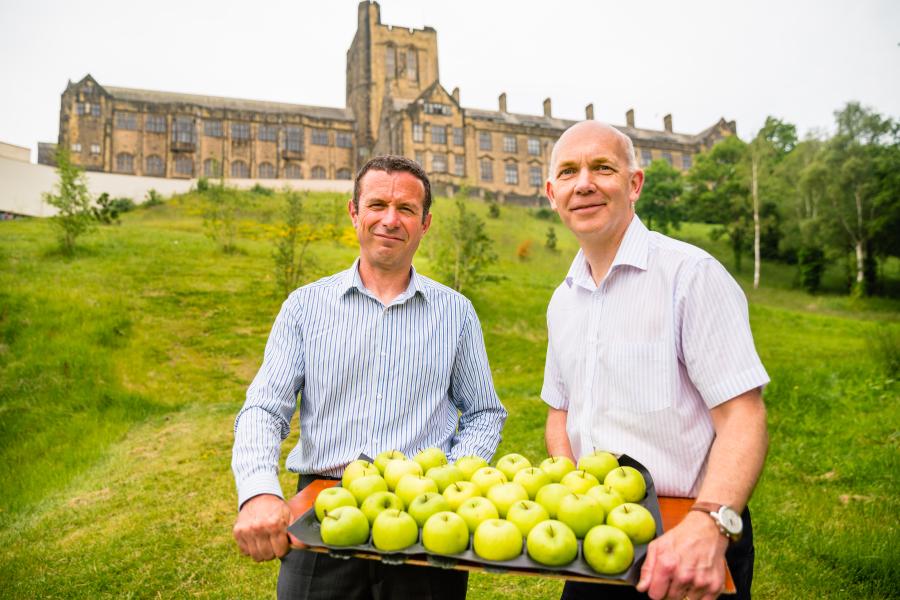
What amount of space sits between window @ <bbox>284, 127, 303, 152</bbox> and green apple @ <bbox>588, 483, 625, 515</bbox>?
217 feet

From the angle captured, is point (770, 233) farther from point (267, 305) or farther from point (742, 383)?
point (742, 383)

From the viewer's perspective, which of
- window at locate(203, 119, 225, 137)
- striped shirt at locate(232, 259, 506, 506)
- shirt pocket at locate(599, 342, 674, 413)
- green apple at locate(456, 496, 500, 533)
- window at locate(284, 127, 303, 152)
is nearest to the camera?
green apple at locate(456, 496, 500, 533)

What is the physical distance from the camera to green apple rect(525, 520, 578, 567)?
1.72 meters

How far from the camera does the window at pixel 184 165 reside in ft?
198

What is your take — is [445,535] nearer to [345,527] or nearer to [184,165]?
[345,527]

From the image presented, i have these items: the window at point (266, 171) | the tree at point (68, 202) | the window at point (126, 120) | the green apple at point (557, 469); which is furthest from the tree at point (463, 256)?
the window at point (126, 120)

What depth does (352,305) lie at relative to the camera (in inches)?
118

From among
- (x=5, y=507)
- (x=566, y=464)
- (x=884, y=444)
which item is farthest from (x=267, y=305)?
(x=566, y=464)

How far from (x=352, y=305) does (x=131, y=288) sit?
60.9 ft

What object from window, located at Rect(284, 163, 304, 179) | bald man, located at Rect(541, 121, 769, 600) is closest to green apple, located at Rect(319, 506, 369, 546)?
bald man, located at Rect(541, 121, 769, 600)

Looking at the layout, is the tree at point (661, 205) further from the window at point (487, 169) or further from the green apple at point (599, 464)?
the green apple at point (599, 464)

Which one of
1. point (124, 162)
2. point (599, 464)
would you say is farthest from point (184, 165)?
point (599, 464)

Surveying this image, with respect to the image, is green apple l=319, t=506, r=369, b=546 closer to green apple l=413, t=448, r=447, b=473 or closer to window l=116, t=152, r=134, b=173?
green apple l=413, t=448, r=447, b=473

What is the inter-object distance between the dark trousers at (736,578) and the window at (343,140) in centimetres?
6762
